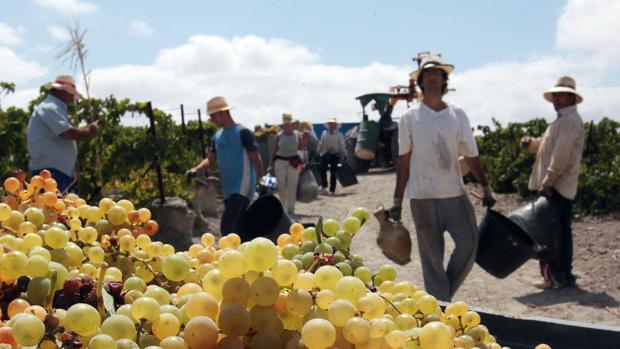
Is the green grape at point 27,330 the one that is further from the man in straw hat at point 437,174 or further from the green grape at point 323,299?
the man in straw hat at point 437,174

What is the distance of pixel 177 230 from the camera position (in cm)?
707

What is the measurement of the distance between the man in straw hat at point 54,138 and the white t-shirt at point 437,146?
2.61 m

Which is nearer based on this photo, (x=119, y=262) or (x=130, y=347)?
(x=130, y=347)

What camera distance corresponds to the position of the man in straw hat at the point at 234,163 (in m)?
5.39

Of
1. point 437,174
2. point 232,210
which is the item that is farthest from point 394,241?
point 232,210

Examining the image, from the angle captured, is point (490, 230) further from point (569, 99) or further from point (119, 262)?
point (119, 262)

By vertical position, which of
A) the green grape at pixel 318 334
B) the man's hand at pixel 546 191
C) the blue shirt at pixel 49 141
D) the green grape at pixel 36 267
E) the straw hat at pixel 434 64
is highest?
the straw hat at pixel 434 64

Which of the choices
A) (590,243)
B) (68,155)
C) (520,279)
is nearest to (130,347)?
(68,155)

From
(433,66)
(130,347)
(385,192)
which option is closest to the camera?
(130,347)

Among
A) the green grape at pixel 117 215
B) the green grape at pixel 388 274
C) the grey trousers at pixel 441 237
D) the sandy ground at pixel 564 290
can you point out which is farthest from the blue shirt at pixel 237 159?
the green grape at pixel 388 274

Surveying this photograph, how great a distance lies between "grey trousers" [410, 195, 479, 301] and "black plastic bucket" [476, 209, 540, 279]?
1.30 ft

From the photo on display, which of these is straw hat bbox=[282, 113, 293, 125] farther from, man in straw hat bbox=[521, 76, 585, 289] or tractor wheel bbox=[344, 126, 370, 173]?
tractor wheel bbox=[344, 126, 370, 173]

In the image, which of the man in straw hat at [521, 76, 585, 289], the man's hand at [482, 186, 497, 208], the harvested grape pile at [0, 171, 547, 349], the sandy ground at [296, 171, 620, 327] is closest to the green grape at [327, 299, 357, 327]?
the harvested grape pile at [0, 171, 547, 349]

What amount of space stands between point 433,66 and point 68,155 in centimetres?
308
